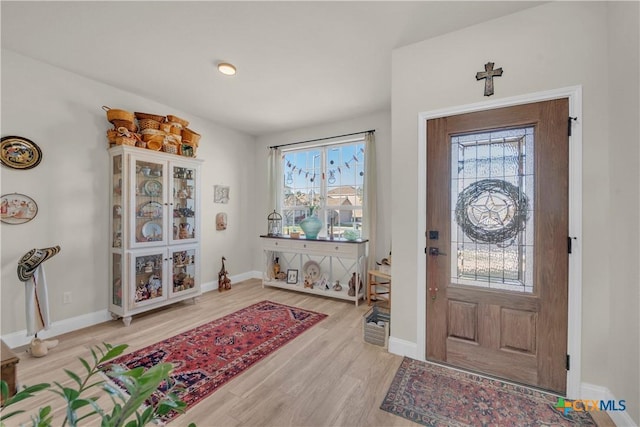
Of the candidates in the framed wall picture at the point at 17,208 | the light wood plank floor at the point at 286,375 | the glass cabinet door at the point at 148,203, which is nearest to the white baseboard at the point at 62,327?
the light wood plank floor at the point at 286,375

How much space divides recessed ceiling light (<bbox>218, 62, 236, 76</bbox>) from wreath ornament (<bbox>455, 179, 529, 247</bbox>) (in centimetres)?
244

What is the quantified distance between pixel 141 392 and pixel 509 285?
234 centimetres

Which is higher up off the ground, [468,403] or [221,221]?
[221,221]

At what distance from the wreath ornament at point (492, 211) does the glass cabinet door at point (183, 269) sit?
10.4 ft

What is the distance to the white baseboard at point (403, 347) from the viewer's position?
7.89 feet

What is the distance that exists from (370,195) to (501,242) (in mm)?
2021

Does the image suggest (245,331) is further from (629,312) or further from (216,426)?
(629,312)

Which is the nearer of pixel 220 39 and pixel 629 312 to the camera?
pixel 629 312

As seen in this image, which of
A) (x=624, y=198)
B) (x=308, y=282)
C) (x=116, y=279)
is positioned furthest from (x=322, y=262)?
(x=624, y=198)

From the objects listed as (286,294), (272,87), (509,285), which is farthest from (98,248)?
(509,285)

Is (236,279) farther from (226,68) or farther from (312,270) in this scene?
(226,68)

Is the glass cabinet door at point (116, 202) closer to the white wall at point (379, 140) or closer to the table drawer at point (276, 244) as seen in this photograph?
the table drawer at point (276, 244)

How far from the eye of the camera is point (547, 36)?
199 centimetres

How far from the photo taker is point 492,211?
216 centimetres
